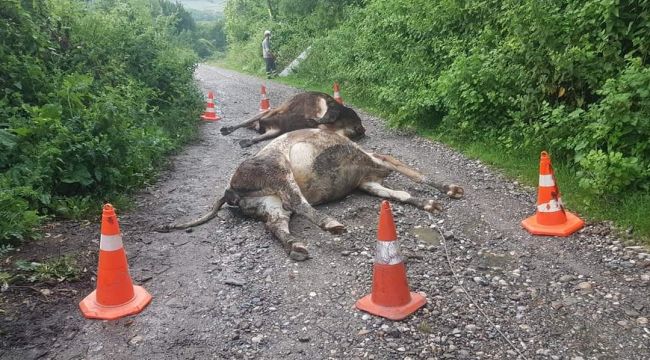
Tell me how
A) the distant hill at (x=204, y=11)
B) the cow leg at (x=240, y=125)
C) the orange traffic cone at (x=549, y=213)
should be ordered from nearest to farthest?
the orange traffic cone at (x=549, y=213)
the cow leg at (x=240, y=125)
the distant hill at (x=204, y=11)

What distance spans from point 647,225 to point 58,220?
5301 mm

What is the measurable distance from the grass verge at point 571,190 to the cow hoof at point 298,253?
8.37 ft

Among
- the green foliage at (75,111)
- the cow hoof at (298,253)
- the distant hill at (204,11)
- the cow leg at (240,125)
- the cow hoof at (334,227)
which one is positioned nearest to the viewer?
the cow hoof at (298,253)

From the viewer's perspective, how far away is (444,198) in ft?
18.6

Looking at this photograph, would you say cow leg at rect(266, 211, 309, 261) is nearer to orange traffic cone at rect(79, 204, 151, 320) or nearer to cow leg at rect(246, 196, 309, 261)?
cow leg at rect(246, 196, 309, 261)

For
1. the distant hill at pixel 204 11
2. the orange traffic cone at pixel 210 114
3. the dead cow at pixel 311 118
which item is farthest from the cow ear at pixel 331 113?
the distant hill at pixel 204 11

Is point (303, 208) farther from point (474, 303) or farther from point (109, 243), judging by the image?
point (474, 303)

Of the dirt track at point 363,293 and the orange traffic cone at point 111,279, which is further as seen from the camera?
the orange traffic cone at point 111,279

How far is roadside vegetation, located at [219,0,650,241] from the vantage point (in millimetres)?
4859

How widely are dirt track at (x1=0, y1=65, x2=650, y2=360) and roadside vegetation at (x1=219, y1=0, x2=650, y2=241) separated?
1.97 feet

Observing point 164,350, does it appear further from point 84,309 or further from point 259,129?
point 259,129

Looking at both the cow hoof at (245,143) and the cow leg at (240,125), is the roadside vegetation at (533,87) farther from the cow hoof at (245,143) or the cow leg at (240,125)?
the cow hoof at (245,143)

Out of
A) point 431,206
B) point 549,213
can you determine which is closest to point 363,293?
point 431,206

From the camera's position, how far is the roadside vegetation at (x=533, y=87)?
4859 millimetres
